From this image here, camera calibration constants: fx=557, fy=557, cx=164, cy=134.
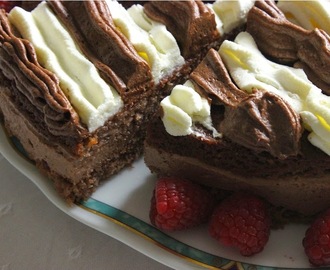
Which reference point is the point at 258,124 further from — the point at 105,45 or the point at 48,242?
the point at 48,242

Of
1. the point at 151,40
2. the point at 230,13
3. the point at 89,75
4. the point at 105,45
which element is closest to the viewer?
the point at 89,75

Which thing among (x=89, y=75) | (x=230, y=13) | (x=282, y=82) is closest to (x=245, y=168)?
(x=282, y=82)

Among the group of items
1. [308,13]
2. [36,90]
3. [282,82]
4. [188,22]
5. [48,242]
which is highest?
[308,13]

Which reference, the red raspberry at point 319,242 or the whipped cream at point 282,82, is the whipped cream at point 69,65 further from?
the red raspberry at point 319,242

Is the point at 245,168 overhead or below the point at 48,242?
overhead

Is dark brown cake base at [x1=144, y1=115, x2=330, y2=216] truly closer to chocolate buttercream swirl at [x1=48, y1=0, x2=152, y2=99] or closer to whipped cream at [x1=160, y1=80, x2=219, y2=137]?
whipped cream at [x1=160, y1=80, x2=219, y2=137]

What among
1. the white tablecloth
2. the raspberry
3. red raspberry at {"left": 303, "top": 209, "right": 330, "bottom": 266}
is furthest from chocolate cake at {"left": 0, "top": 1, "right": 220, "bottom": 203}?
red raspberry at {"left": 303, "top": 209, "right": 330, "bottom": 266}

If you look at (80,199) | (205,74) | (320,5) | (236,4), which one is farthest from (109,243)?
(320,5)

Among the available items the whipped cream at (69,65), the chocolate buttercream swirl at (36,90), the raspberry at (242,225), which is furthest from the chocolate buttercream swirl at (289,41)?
the chocolate buttercream swirl at (36,90)
